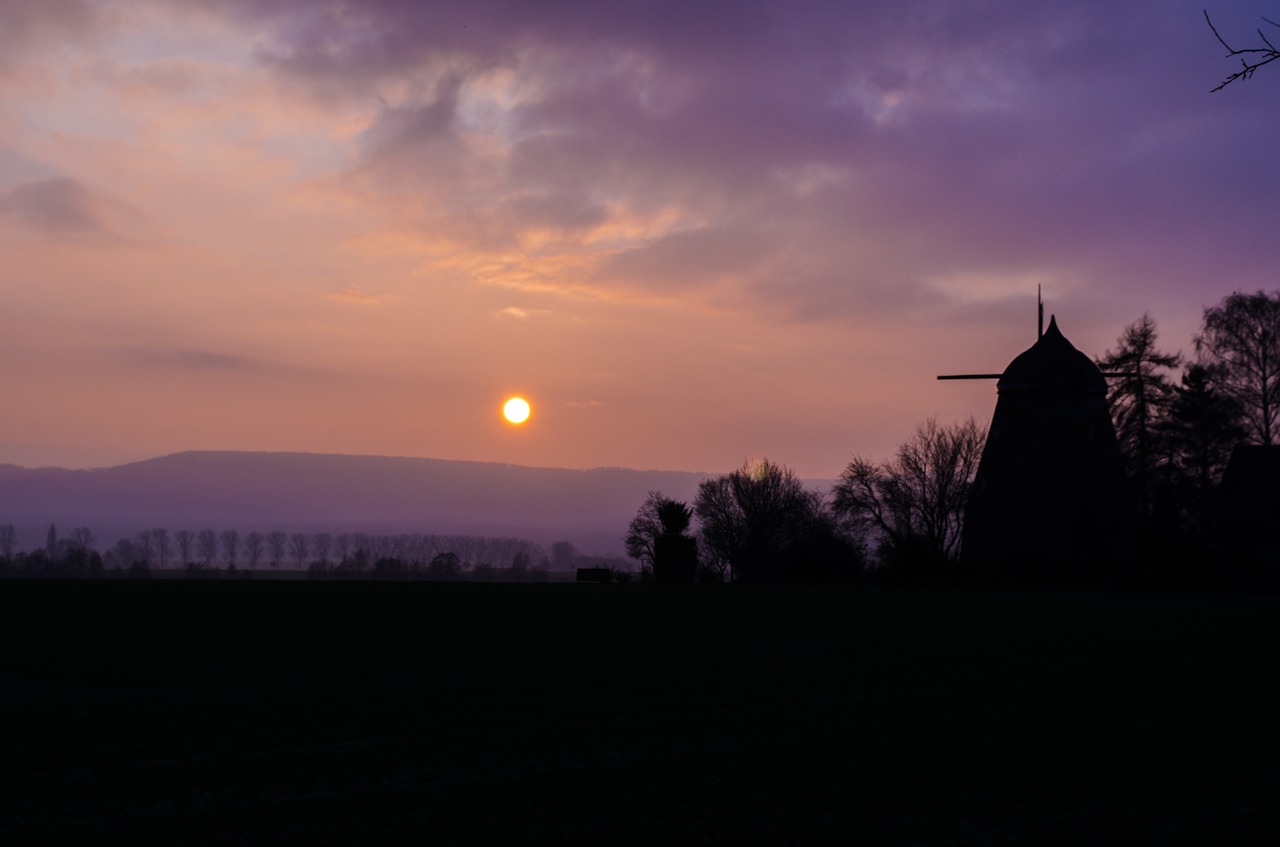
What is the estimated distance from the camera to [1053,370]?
49500 mm

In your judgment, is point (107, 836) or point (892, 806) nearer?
point (107, 836)

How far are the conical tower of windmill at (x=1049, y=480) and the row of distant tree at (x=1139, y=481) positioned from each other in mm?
1929

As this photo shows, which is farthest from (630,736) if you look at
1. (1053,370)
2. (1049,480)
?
(1053,370)

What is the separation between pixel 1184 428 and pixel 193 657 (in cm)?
5361

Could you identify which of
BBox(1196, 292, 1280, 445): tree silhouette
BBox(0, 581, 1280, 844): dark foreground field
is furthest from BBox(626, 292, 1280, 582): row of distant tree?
BBox(0, 581, 1280, 844): dark foreground field

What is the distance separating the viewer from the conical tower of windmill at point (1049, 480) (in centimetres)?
4694

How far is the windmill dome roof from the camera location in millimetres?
49156

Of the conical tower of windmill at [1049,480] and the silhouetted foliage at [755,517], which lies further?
the silhouetted foliage at [755,517]

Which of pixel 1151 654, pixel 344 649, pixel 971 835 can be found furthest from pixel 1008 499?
pixel 971 835

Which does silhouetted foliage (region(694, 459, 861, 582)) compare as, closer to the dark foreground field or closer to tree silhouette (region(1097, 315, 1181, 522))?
tree silhouette (region(1097, 315, 1181, 522))

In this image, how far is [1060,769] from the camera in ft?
30.7

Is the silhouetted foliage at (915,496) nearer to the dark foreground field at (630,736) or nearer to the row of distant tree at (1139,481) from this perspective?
the row of distant tree at (1139,481)

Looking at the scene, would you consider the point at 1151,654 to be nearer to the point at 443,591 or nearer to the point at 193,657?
the point at 193,657

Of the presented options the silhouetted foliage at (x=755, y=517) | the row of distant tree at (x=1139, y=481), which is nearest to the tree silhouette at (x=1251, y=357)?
the row of distant tree at (x=1139, y=481)
